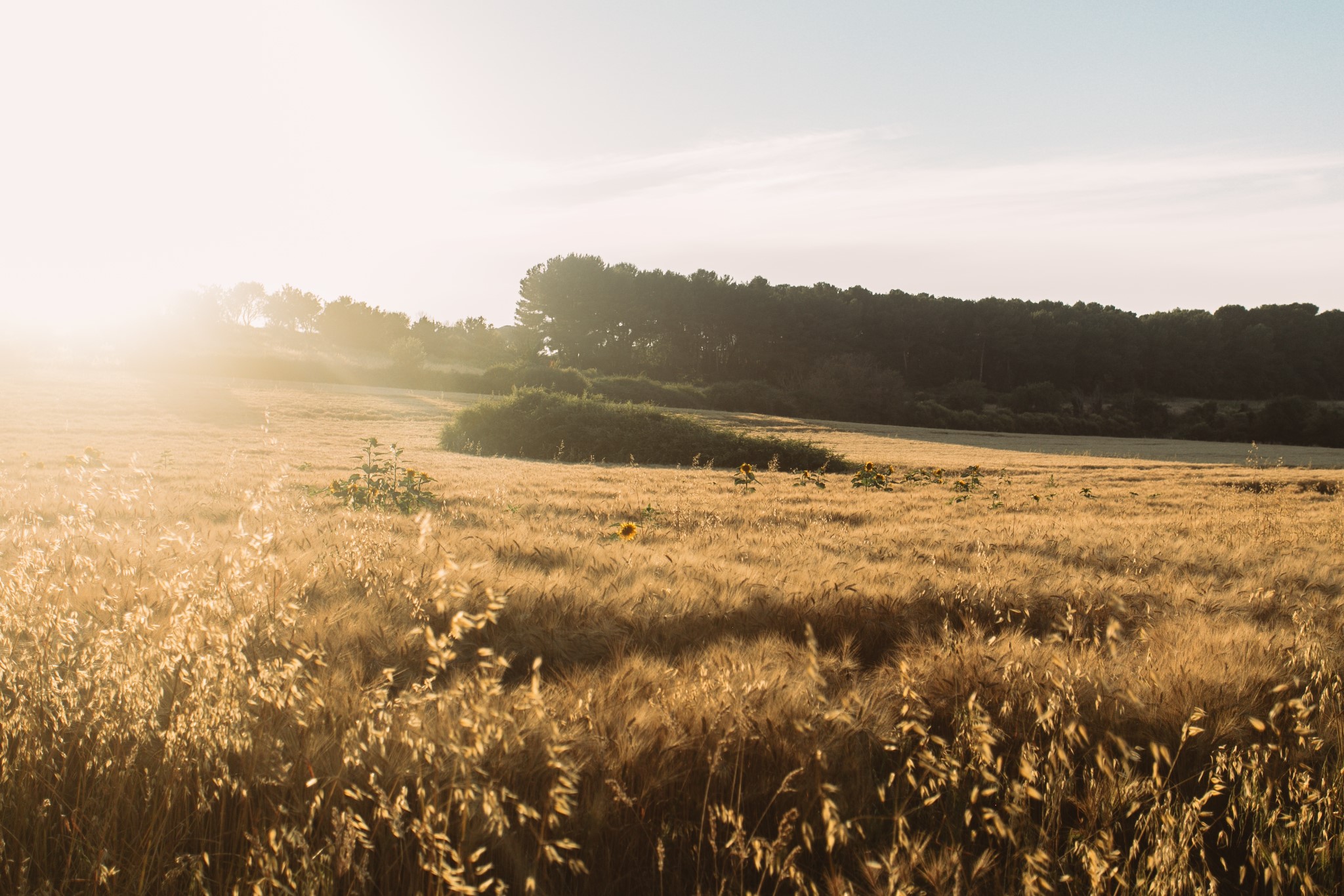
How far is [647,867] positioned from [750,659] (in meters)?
0.91

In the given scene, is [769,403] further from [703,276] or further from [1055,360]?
[1055,360]

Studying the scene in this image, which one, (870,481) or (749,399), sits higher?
(749,399)

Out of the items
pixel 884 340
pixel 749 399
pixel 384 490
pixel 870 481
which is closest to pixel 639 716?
pixel 384 490

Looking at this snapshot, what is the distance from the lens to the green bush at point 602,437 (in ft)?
69.4

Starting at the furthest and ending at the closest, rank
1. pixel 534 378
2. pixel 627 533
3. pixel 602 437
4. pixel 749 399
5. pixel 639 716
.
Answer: pixel 749 399 < pixel 534 378 < pixel 602 437 < pixel 627 533 < pixel 639 716

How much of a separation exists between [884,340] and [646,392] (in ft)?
102

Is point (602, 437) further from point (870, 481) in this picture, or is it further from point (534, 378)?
point (534, 378)

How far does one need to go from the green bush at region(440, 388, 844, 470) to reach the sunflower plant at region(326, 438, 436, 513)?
1337cm

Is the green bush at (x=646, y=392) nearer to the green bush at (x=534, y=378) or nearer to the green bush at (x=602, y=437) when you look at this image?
the green bush at (x=534, y=378)

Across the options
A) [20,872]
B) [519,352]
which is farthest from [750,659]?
[519,352]

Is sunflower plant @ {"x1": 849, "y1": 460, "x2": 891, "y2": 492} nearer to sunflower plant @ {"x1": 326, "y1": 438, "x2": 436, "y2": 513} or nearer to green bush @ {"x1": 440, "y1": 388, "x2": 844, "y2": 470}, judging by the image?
sunflower plant @ {"x1": 326, "y1": 438, "x2": 436, "y2": 513}

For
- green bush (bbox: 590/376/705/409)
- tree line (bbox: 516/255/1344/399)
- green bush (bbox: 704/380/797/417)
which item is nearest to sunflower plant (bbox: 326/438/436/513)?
green bush (bbox: 590/376/705/409)

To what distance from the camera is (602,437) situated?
2192cm

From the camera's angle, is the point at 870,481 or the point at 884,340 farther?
the point at 884,340
